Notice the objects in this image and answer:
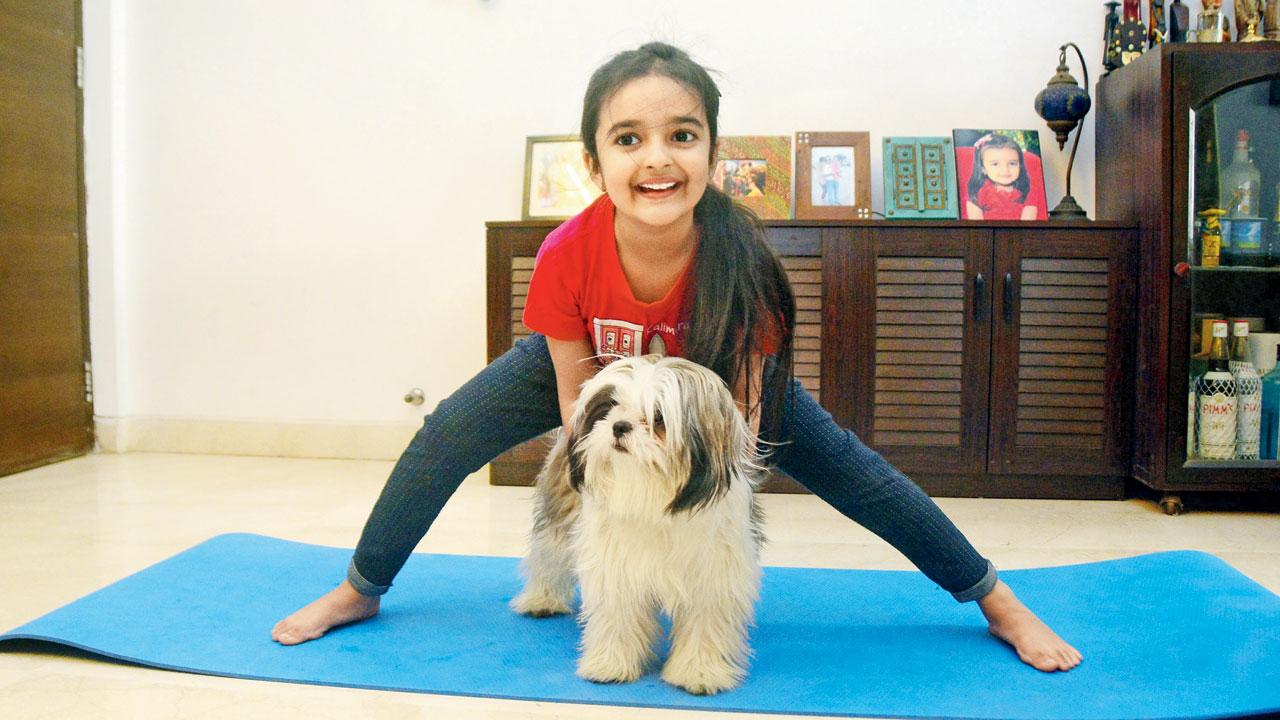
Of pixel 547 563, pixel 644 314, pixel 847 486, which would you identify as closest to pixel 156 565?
pixel 547 563

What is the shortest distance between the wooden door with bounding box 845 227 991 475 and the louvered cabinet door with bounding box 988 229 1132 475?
64 millimetres

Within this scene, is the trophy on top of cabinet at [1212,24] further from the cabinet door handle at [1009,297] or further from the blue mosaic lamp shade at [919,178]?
the cabinet door handle at [1009,297]

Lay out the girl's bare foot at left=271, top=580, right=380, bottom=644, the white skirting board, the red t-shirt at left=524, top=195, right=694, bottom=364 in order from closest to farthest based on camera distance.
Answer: the red t-shirt at left=524, top=195, right=694, bottom=364, the girl's bare foot at left=271, top=580, right=380, bottom=644, the white skirting board

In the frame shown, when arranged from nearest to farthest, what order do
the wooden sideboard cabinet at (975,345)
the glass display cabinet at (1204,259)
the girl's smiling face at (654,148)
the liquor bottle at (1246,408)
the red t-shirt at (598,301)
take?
the girl's smiling face at (654,148)
the red t-shirt at (598,301)
the glass display cabinet at (1204,259)
the liquor bottle at (1246,408)
the wooden sideboard cabinet at (975,345)

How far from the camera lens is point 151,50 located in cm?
380

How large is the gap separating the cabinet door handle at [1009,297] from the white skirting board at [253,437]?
2.05 meters

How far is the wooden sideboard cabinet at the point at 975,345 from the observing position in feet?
10.4

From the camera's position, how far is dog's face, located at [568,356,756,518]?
4.93ft

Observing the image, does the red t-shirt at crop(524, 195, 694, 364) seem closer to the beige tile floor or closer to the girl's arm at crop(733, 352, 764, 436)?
the girl's arm at crop(733, 352, 764, 436)

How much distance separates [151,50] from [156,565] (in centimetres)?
231

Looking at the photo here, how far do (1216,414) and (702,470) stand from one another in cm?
218

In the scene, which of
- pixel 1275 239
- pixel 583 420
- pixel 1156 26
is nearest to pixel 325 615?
pixel 583 420

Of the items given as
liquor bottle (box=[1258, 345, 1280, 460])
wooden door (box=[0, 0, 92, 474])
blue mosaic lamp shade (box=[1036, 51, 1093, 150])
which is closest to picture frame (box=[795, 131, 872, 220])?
blue mosaic lamp shade (box=[1036, 51, 1093, 150])

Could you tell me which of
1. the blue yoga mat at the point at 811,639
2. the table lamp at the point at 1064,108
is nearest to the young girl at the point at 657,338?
the blue yoga mat at the point at 811,639
